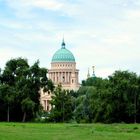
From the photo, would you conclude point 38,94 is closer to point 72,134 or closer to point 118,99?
point 118,99

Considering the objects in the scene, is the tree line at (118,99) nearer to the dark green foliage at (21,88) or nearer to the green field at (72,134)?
the dark green foliage at (21,88)

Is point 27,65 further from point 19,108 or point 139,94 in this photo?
point 139,94

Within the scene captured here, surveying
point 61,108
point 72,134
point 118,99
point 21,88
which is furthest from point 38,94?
point 72,134

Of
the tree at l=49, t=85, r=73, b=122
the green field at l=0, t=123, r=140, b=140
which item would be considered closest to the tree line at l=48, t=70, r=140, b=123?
the tree at l=49, t=85, r=73, b=122

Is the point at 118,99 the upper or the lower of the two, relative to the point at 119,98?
lower

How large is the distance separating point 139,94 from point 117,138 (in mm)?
47950

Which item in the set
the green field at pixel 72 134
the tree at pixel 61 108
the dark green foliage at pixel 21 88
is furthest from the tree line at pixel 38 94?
the green field at pixel 72 134

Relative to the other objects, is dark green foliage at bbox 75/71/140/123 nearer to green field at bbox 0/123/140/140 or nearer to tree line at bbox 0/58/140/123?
tree line at bbox 0/58/140/123

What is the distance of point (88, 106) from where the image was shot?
4016 inches

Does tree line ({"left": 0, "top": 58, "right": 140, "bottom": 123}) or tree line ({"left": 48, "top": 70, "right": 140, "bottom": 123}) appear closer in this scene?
tree line ({"left": 48, "top": 70, "right": 140, "bottom": 123})

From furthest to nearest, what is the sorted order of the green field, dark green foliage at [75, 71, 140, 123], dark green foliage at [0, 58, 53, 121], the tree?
the tree
dark green foliage at [0, 58, 53, 121]
dark green foliage at [75, 71, 140, 123]
the green field

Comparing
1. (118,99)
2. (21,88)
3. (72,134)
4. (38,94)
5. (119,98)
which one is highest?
(21,88)

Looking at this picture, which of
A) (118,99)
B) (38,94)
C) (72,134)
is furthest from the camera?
(38,94)

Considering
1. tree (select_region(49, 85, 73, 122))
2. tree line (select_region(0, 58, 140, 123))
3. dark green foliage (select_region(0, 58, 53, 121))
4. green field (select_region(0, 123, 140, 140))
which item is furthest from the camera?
tree (select_region(49, 85, 73, 122))
